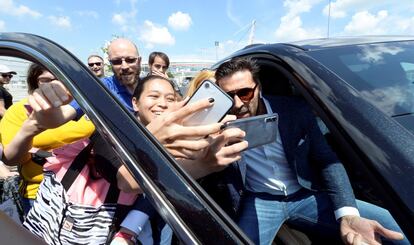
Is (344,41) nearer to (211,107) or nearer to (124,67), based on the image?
(211,107)

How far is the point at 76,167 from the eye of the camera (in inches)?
54.1

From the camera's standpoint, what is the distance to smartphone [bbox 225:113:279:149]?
4.05ft

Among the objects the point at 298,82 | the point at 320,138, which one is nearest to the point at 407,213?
the point at 298,82

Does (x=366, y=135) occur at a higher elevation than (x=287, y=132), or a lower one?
higher

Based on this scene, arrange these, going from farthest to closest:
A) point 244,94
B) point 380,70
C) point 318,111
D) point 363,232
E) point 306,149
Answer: point 244,94, point 306,149, point 380,70, point 363,232, point 318,111

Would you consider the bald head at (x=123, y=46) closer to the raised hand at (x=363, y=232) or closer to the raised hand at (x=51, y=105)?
the raised hand at (x=51, y=105)

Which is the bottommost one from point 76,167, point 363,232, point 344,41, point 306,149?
point 363,232

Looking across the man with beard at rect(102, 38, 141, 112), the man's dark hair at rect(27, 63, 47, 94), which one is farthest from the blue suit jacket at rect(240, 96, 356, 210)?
the man with beard at rect(102, 38, 141, 112)

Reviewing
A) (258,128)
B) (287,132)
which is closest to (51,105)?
(258,128)

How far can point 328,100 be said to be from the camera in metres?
1.23

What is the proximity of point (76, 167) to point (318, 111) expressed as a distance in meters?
0.97

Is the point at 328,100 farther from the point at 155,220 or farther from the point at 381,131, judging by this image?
the point at 155,220

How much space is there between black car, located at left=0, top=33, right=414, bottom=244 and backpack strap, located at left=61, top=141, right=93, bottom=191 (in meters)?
0.42

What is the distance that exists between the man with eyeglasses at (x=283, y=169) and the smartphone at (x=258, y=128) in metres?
0.58
